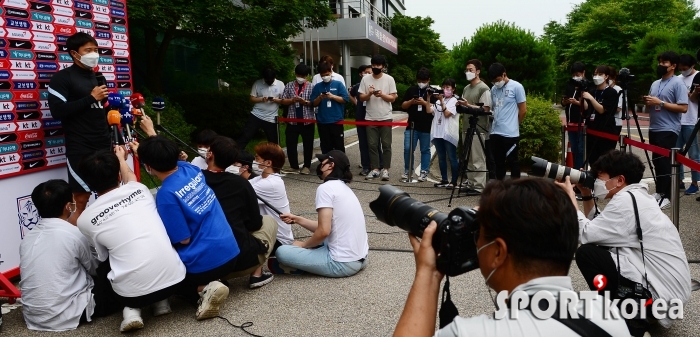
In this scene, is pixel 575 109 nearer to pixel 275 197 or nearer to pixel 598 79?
pixel 598 79

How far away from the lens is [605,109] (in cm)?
771

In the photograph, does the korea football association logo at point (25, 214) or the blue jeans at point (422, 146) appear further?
the blue jeans at point (422, 146)

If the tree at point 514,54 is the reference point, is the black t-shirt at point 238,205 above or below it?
below

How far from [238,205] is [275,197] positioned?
28.5 inches

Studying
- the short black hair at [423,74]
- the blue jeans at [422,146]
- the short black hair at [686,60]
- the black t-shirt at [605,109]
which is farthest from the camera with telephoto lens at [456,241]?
the blue jeans at [422,146]

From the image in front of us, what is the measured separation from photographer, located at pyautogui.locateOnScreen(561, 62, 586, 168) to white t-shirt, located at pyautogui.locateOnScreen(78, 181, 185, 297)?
6.23m

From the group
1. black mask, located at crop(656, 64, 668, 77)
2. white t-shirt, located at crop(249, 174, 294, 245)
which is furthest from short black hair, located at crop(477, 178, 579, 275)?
black mask, located at crop(656, 64, 668, 77)

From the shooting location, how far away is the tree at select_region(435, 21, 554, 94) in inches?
527

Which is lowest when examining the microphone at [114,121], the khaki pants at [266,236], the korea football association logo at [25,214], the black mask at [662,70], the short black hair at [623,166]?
the khaki pants at [266,236]

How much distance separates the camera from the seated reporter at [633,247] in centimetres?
330

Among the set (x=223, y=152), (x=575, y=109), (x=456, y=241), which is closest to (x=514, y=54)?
(x=575, y=109)

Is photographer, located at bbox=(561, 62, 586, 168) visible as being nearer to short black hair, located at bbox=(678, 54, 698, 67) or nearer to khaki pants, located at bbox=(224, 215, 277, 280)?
short black hair, located at bbox=(678, 54, 698, 67)

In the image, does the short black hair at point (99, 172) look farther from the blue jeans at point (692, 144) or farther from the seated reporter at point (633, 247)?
the blue jeans at point (692, 144)

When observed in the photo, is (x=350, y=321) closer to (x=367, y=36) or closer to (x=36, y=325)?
(x=36, y=325)
